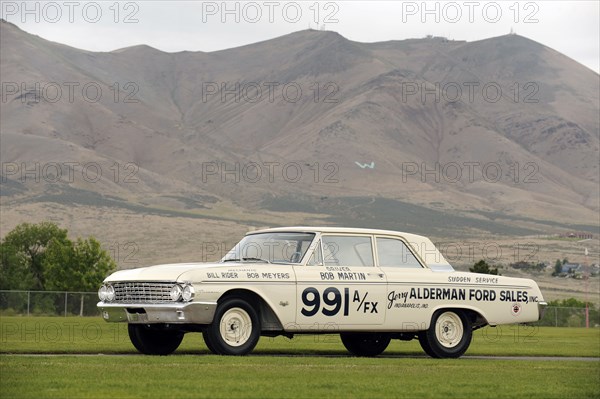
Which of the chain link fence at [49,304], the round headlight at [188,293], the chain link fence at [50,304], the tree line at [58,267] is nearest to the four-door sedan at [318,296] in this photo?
the round headlight at [188,293]

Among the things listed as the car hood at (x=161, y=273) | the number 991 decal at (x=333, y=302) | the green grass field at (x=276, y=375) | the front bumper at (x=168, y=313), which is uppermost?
the car hood at (x=161, y=273)

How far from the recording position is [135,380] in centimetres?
1330

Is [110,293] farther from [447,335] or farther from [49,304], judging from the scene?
[49,304]

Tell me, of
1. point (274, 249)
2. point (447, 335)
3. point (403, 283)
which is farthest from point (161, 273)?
point (447, 335)

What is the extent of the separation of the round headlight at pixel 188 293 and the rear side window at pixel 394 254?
366 cm

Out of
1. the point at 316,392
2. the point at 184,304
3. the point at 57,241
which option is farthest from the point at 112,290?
the point at 57,241

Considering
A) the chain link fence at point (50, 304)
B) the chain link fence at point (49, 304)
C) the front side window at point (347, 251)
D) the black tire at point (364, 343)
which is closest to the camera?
the front side window at point (347, 251)

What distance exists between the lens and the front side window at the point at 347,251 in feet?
61.0

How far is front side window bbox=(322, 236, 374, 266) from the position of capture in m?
18.6

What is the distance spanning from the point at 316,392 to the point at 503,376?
12.5ft

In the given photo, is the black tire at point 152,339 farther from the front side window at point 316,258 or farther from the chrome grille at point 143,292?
the front side window at point 316,258

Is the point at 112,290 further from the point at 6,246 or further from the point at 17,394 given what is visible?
the point at 6,246

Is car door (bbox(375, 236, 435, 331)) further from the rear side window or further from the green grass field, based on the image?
the green grass field

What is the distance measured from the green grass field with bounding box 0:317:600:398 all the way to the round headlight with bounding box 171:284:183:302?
859 millimetres
